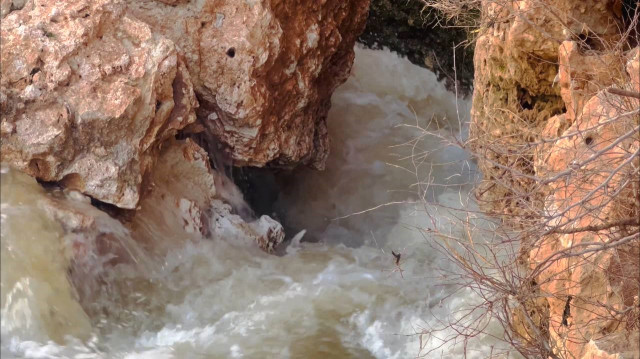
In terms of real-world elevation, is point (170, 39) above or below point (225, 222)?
above

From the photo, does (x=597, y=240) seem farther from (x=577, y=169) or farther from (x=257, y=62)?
(x=257, y=62)

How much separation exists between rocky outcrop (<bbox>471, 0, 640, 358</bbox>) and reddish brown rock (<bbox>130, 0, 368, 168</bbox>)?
1.33 metres

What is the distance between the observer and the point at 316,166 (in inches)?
247

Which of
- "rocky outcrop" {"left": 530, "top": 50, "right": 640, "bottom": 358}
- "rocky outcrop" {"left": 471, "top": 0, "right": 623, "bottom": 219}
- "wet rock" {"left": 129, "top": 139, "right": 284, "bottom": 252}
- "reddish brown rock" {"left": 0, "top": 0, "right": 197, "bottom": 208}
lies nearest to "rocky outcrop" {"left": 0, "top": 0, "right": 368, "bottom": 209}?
"reddish brown rock" {"left": 0, "top": 0, "right": 197, "bottom": 208}

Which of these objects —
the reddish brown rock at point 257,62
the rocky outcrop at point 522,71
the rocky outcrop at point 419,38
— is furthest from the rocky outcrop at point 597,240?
the rocky outcrop at point 419,38

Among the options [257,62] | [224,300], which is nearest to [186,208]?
[224,300]

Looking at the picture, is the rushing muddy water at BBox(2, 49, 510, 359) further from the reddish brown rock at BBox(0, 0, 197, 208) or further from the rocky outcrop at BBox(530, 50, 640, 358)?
the rocky outcrop at BBox(530, 50, 640, 358)

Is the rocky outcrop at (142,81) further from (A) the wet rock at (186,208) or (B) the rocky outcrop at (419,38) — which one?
(B) the rocky outcrop at (419,38)

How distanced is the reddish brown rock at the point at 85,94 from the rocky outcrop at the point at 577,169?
1834 mm

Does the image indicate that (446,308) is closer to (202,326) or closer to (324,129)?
(202,326)

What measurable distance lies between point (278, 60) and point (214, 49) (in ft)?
1.46

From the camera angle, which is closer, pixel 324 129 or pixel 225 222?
pixel 225 222

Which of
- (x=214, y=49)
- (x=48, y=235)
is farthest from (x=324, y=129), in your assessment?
(x=48, y=235)

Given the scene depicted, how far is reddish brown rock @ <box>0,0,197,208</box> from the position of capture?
13.4 feet
